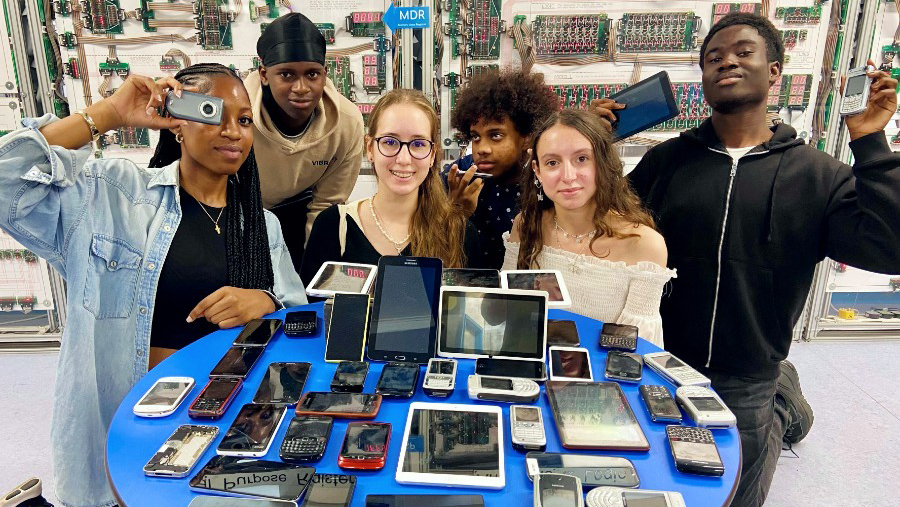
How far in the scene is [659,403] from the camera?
44.7 inches

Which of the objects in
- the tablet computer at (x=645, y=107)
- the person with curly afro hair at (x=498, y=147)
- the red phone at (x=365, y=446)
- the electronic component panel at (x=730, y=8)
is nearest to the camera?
the red phone at (x=365, y=446)

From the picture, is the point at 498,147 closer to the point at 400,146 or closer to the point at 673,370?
the point at 400,146

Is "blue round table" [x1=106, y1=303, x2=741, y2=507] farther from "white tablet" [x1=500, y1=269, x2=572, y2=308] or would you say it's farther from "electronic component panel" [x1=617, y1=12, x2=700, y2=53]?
"electronic component panel" [x1=617, y1=12, x2=700, y2=53]

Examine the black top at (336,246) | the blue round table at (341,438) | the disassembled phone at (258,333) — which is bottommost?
the blue round table at (341,438)

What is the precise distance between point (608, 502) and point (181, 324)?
1.31 meters

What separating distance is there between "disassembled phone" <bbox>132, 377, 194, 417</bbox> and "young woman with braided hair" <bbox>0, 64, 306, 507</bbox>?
0.34 metres

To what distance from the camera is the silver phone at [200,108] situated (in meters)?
1.51

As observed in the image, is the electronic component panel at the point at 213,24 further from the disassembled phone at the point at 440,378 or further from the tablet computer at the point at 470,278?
the disassembled phone at the point at 440,378

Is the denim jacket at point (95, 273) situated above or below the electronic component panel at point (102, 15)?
below

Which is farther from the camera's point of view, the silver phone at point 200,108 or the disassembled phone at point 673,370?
the silver phone at point 200,108

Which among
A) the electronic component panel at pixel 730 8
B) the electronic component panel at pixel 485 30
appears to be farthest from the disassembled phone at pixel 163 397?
the electronic component panel at pixel 730 8

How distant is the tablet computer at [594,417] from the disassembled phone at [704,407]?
0.41 ft

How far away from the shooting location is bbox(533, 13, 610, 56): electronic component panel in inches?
124

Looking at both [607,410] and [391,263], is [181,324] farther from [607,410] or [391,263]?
[607,410]
